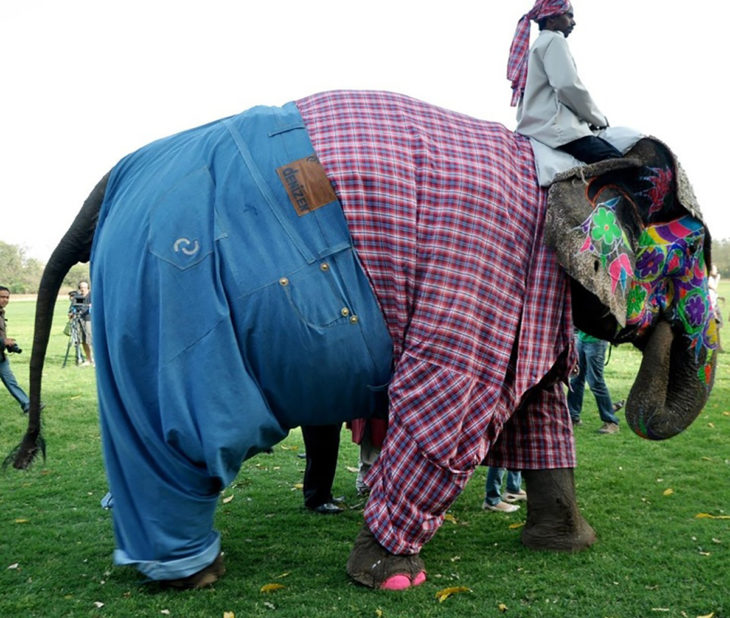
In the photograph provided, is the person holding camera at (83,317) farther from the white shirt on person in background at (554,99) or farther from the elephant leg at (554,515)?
the white shirt on person in background at (554,99)

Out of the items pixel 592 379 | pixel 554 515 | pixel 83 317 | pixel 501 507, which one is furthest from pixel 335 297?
pixel 83 317

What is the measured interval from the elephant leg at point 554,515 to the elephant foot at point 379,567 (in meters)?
0.88

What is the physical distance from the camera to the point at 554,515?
4676mm

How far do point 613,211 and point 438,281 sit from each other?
1.13 m

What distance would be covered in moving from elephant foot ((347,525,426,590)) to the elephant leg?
88cm

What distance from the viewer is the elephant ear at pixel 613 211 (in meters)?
4.07

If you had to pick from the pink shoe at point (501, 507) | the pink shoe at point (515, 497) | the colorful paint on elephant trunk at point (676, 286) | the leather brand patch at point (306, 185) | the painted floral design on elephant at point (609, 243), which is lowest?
the pink shoe at point (515, 497)

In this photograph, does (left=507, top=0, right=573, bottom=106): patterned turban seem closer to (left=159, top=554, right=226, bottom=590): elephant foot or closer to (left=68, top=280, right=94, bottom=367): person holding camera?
(left=159, top=554, right=226, bottom=590): elephant foot

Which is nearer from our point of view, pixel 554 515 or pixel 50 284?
pixel 50 284

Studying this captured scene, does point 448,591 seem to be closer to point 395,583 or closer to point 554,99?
point 395,583

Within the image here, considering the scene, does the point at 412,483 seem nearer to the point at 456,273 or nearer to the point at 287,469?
the point at 456,273

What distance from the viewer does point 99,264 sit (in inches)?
158

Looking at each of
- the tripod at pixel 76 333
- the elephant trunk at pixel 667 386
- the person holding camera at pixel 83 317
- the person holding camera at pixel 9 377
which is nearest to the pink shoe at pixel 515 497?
the elephant trunk at pixel 667 386

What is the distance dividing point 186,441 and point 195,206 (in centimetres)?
110
